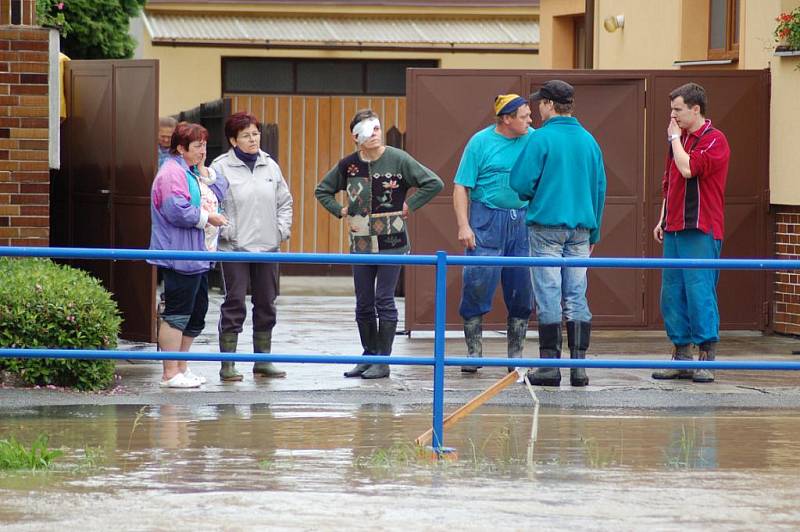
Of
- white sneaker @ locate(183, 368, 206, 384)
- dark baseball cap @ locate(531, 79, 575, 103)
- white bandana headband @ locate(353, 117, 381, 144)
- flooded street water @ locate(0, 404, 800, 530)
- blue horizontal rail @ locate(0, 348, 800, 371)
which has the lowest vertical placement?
flooded street water @ locate(0, 404, 800, 530)

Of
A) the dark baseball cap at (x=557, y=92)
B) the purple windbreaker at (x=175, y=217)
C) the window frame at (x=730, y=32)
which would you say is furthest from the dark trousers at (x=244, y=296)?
the window frame at (x=730, y=32)

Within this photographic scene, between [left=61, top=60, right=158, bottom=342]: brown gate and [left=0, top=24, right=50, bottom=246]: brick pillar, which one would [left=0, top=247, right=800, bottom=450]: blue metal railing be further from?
[left=61, top=60, right=158, bottom=342]: brown gate

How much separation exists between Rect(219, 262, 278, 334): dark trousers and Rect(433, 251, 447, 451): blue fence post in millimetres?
3040

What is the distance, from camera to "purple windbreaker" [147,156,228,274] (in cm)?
932

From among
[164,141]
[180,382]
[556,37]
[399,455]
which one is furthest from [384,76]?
[399,455]

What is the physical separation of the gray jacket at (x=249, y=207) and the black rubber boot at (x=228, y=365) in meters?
0.57

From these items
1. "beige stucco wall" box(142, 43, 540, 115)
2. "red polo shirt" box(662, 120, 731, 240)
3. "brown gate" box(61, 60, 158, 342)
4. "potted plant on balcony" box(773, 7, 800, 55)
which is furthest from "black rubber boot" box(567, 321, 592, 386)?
"beige stucco wall" box(142, 43, 540, 115)

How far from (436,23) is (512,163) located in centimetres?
1384

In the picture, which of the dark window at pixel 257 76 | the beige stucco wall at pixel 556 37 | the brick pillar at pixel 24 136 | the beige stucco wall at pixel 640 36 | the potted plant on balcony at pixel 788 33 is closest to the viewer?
the brick pillar at pixel 24 136

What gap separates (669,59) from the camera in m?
14.7

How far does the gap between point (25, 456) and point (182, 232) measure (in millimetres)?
2796

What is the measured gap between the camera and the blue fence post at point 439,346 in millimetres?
7098

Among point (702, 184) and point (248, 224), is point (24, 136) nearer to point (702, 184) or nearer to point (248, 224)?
point (248, 224)

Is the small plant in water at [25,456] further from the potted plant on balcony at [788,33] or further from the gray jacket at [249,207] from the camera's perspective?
the potted plant on balcony at [788,33]
